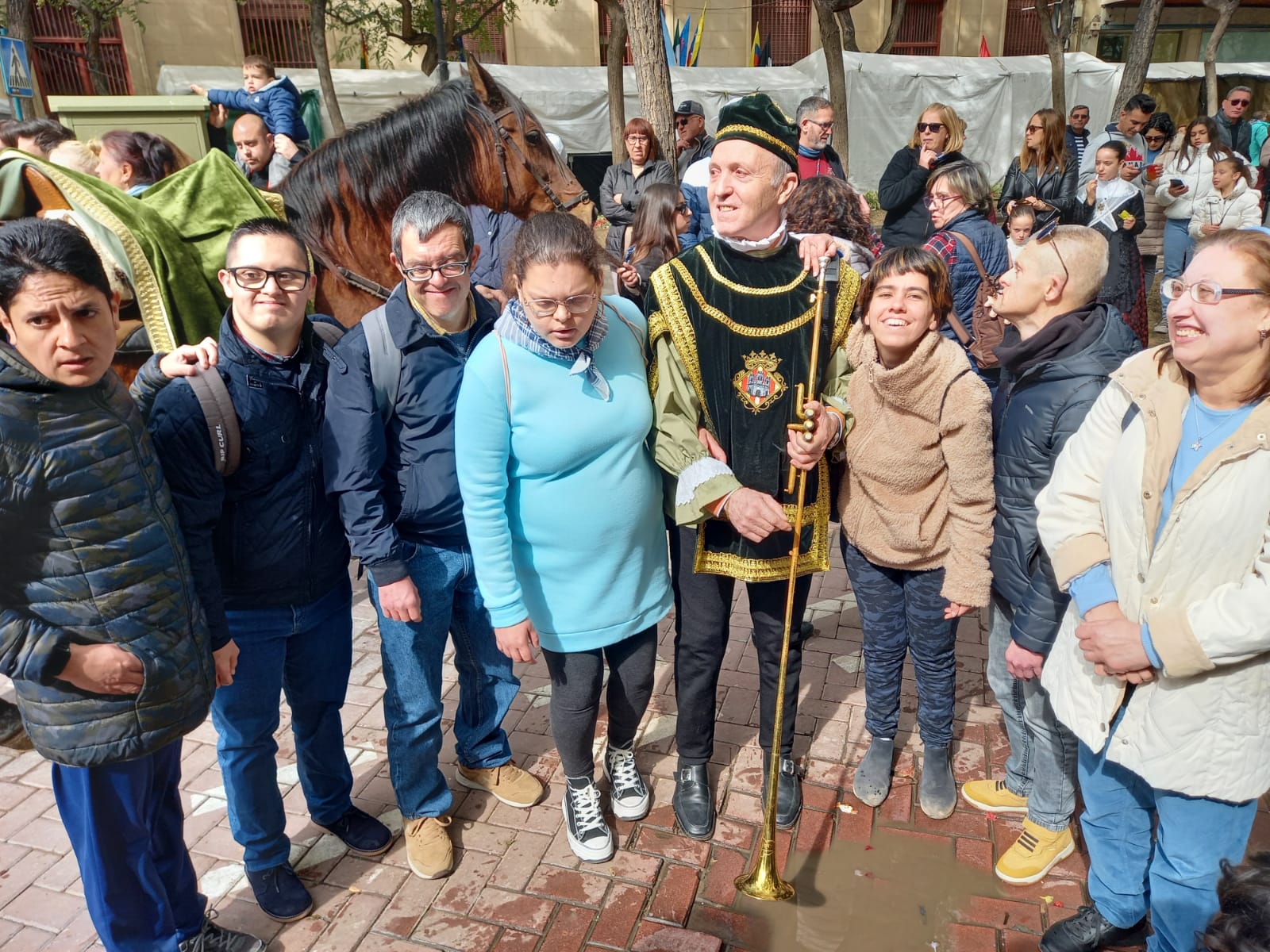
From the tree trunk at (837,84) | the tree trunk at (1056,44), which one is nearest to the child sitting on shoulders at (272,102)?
the tree trunk at (837,84)

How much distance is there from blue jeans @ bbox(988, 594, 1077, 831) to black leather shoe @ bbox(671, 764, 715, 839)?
1049mm

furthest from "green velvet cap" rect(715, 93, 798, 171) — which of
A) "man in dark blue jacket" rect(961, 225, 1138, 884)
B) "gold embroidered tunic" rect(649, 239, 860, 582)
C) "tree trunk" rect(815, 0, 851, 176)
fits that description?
"tree trunk" rect(815, 0, 851, 176)

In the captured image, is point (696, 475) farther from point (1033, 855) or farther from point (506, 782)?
point (1033, 855)

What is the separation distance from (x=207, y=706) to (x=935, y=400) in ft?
7.30

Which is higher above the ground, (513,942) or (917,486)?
(917,486)

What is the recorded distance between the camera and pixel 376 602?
108 inches

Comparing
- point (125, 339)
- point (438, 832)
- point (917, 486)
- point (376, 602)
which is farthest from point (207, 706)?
point (917, 486)

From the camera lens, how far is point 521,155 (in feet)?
14.4

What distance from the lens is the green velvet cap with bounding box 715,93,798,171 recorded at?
2.57 metres

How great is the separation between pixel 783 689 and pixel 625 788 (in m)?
0.79

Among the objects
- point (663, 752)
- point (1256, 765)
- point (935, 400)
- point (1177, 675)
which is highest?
point (935, 400)

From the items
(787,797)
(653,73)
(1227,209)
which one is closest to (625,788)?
(787,797)

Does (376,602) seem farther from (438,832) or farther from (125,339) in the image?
(125,339)

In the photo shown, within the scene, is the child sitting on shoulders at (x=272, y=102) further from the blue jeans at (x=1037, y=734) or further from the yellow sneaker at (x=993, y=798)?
the yellow sneaker at (x=993, y=798)
